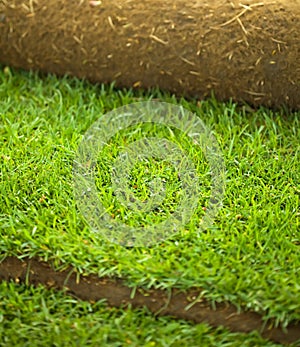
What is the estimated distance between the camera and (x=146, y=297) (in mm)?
2170

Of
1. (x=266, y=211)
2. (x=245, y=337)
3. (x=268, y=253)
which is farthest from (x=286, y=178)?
(x=245, y=337)

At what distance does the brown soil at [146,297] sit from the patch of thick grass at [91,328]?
3 centimetres

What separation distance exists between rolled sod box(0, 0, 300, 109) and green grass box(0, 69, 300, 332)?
0.09 metres

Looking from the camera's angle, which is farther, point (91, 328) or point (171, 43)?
point (171, 43)

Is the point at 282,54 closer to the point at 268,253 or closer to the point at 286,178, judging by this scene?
the point at 286,178

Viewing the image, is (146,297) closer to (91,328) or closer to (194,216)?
(91,328)

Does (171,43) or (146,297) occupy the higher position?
(171,43)

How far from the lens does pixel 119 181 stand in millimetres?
2568

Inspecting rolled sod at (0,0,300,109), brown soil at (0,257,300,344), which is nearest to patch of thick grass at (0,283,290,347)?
brown soil at (0,257,300,344)

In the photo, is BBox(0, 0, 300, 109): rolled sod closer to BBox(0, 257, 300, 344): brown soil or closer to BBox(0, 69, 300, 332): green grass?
BBox(0, 69, 300, 332): green grass

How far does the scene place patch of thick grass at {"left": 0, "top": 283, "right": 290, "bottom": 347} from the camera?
6.77 feet

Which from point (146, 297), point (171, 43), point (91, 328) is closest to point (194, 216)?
point (146, 297)

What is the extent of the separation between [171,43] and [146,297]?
1260 mm

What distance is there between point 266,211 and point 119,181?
547mm
